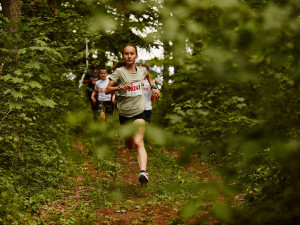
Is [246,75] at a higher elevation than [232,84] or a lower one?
higher

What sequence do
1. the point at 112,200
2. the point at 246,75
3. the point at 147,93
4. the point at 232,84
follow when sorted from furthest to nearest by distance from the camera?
the point at 147,93
the point at 112,200
the point at 232,84
the point at 246,75

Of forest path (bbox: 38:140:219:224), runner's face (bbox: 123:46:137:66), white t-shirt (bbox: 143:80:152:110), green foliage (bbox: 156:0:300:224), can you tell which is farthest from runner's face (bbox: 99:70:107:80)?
green foliage (bbox: 156:0:300:224)

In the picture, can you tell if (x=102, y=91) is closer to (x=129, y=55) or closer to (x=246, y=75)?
(x=129, y=55)

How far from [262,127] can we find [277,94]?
30cm

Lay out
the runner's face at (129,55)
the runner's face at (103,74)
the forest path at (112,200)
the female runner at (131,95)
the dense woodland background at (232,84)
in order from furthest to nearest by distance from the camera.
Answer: the runner's face at (103,74) → the runner's face at (129,55) → the female runner at (131,95) → the forest path at (112,200) → the dense woodland background at (232,84)

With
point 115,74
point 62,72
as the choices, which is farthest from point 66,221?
point 62,72

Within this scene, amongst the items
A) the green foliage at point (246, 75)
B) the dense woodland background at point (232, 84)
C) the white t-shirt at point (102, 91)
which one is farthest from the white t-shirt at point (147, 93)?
the green foliage at point (246, 75)

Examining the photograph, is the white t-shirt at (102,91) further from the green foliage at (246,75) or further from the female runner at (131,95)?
the green foliage at (246,75)

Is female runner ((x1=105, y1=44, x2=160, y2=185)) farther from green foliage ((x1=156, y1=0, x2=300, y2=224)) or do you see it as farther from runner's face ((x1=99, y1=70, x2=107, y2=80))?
runner's face ((x1=99, y1=70, x2=107, y2=80))

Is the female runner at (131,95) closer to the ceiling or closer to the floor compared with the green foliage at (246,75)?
closer to the floor

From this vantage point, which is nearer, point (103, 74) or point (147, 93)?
point (147, 93)

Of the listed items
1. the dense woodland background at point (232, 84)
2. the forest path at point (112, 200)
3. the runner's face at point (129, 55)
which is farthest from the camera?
the runner's face at point (129, 55)

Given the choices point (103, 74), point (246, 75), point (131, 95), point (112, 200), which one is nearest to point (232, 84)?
point (246, 75)

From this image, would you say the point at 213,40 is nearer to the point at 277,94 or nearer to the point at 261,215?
the point at 277,94
